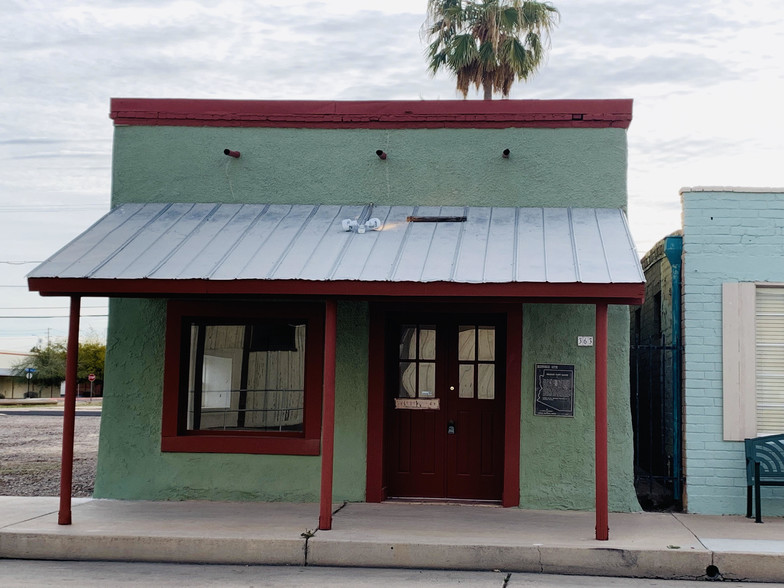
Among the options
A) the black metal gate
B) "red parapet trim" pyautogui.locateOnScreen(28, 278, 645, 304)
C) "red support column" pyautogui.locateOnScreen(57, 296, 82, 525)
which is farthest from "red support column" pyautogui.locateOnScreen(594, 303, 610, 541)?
"red support column" pyautogui.locateOnScreen(57, 296, 82, 525)

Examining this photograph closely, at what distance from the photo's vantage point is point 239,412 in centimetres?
1048

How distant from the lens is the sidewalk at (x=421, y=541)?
7.77 metres

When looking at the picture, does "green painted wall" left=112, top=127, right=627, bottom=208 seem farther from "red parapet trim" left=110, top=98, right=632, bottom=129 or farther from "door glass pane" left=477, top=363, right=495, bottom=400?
"door glass pane" left=477, top=363, right=495, bottom=400

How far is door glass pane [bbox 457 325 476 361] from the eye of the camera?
34.2 ft

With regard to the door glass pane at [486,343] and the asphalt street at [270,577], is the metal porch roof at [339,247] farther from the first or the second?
the asphalt street at [270,577]

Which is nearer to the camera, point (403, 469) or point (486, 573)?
point (486, 573)

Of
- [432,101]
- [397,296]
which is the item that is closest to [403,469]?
[397,296]

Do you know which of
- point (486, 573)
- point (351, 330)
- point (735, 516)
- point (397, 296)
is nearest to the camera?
point (486, 573)

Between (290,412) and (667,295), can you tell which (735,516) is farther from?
(290,412)

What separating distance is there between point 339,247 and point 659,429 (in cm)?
543

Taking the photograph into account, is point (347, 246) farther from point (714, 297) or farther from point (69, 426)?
point (714, 297)

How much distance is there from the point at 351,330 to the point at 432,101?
2791 mm

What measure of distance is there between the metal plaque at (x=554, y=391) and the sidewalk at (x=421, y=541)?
1.17 meters

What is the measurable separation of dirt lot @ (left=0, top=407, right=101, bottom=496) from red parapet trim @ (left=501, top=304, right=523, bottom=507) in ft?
18.0
